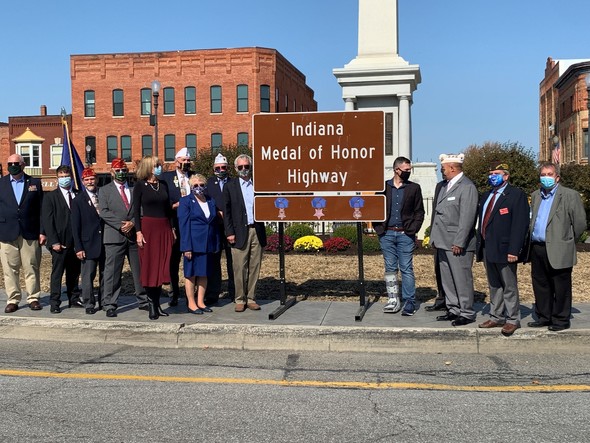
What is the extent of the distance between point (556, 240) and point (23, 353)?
6106 mm

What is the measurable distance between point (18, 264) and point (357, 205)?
483cm

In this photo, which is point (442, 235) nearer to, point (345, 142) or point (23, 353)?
point (345, 142)

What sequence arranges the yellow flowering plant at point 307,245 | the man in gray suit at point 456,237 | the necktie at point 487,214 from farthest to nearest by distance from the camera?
the yellow flowering plant at point 307,245 → the man in gray suit at point 456,237 → the necktie at point 487,214

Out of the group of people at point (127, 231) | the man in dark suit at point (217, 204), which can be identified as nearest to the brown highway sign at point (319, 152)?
the group of people at point (127, 231)

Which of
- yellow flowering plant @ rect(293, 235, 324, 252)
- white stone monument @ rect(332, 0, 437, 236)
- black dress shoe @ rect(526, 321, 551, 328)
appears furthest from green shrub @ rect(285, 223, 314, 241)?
black dress shoe @ rect(526, 321, 551, 328)

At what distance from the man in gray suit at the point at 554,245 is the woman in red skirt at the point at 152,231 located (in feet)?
14.8

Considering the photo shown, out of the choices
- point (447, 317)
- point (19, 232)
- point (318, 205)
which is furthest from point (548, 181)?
point (19, 232)

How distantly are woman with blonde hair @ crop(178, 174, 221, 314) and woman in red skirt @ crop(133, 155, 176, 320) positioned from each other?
0.31 metres

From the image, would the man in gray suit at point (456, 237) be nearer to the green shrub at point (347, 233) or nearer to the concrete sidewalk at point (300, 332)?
the concrete sidewalk at point (300, 332)

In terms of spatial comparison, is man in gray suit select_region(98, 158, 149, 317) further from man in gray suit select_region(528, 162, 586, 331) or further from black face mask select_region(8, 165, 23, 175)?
man in gray suit select_region(528, 162, 586, 331)

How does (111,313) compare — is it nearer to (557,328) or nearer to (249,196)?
(249,196)

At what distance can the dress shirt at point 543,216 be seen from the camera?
796cm

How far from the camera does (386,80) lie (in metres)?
24.1

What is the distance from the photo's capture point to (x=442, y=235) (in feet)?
27.9
